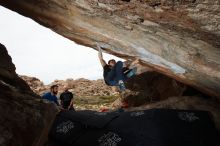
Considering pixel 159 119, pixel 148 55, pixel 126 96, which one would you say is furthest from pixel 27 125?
pixel 126 96

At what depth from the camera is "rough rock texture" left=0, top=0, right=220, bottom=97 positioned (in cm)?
777

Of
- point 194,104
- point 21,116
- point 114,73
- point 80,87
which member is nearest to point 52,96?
point 114,73

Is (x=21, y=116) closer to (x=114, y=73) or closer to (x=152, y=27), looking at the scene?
(x=152, y=27)

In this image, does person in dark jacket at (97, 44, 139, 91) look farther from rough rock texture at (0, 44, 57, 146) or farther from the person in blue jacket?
rough rock texture at (0, 44, 57, 146)

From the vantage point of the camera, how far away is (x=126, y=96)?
72.0 ft

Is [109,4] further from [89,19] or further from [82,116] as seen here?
[82,116]

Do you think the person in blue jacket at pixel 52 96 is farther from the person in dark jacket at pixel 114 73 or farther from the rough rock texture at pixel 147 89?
the rough rock texture at pixel 147 89

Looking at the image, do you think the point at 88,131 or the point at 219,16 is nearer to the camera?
the point at 219,16

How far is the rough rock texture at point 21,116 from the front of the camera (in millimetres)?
9273

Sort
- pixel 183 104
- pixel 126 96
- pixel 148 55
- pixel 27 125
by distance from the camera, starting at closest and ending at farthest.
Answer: pixel 27 125, pixel 148 55, pixel 183 104, pixel 126 96

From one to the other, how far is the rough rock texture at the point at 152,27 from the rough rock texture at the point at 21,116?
339 centimetres

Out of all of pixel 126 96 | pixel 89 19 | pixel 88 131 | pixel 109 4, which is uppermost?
pixel 109 4

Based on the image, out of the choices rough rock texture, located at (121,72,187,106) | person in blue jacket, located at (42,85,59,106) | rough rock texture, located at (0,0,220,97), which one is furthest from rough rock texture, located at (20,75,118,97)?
rough rock texture, located at (0,0,220,97)

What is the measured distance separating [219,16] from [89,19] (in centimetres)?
561
